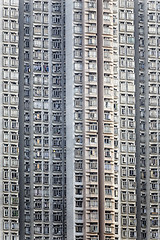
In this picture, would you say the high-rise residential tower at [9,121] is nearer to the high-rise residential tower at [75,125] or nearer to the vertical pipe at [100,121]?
the high-rise residential tower at [75,125]

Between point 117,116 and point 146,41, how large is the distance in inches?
153

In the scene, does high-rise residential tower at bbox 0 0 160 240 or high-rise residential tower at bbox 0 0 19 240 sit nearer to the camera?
high-rise residential tower at bbox 0 0 19 240

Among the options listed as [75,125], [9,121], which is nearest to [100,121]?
[75,125]

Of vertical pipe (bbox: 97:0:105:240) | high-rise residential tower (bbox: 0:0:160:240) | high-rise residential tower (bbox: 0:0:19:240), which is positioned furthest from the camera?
vertical pipe (bbox: 97:0:105:240)

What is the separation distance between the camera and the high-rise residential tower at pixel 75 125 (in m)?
42.8

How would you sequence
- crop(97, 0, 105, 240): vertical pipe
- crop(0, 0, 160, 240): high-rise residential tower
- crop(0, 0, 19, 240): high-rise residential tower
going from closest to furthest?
crop(0, 0, 19, 240): high-rise residential tower
crop(0, 0, 160, 240): high-rise residential tower
crop(97, 0, 105, 240): vertical pipe

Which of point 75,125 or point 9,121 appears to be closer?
point 9,121

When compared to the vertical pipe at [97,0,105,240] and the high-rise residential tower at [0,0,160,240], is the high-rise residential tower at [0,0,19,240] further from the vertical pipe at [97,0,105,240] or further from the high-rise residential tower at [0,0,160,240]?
the vertical pipe at [97,0,105,240]

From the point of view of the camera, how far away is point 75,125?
43.3 metres

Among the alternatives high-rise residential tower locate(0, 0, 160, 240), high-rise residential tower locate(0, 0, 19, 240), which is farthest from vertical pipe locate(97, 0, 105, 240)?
high-rise residential tower locate(0, 0, 19, 240)

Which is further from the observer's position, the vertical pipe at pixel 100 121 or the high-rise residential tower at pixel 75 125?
the vertical pipe at pixel 100 121

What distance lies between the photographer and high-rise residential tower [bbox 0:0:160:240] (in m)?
42.8

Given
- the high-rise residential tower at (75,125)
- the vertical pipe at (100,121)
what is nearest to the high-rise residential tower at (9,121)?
the high-rise residential tower at (75,125)

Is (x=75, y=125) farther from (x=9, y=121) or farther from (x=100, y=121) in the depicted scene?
(x=9, y=121)
